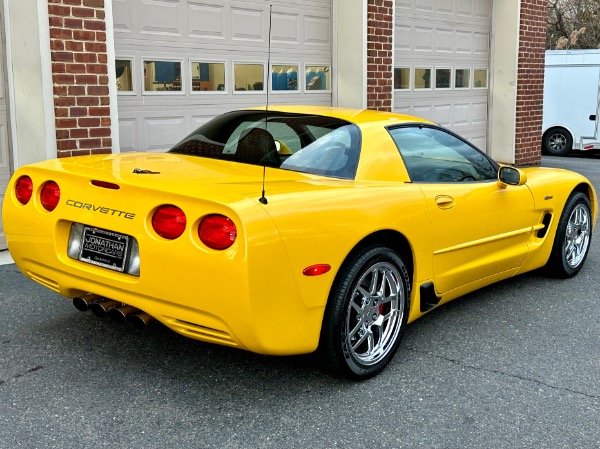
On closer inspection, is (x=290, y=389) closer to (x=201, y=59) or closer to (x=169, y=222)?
(x=169, y=222)

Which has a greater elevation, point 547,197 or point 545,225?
point 547,197

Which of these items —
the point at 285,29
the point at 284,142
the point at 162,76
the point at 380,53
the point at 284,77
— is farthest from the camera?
the point at 380,53

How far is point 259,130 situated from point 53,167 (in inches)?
48.7

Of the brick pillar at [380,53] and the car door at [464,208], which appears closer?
the car door at [464,208]

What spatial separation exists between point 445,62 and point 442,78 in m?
0.26

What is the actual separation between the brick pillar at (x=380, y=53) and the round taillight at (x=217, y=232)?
22.5 ft

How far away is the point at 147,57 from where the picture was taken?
752 centimetres

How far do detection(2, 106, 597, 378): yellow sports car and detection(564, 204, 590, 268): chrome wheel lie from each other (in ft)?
3.28

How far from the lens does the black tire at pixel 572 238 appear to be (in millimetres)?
5637

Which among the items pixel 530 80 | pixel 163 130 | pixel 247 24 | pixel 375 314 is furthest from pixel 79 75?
pixel 530 80

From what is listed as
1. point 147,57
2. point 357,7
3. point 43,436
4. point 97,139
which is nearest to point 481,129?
point 357,7

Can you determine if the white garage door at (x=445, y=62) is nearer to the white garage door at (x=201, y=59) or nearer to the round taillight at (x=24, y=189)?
the white garage door at (x=201, y=59)

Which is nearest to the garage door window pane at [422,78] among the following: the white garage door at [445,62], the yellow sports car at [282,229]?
the white garage door at [445,62]

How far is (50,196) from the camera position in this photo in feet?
12.4
